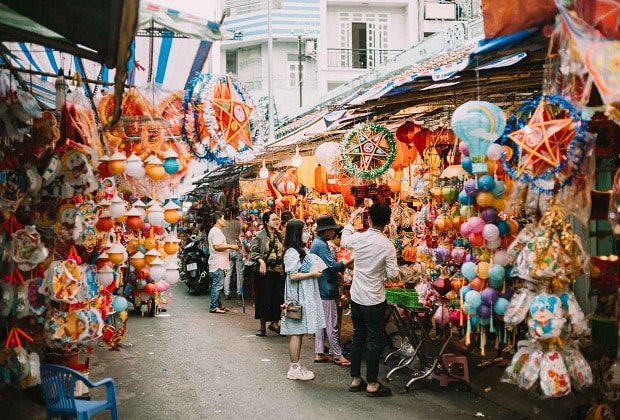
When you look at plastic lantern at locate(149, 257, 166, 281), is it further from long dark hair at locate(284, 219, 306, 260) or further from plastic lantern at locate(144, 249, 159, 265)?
long dark hair at locate(284, 219, 306, 260)

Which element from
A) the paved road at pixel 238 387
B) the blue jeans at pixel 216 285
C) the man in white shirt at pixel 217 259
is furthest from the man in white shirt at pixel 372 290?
the blue jeans at pixel 216 285

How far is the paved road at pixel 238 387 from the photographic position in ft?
22.6

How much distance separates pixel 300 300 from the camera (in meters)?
8.28

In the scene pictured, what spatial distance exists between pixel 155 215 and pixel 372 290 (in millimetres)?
2587

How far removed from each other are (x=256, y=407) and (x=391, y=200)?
4056 mm

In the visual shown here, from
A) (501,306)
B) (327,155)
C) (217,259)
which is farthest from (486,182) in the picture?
(217,259)

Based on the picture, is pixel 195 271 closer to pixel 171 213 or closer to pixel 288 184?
pixel 288 184

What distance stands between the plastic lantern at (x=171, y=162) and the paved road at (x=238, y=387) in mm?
2474

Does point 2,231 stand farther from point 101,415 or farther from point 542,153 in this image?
point 542,153

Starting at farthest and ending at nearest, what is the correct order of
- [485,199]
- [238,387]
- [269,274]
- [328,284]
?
[269,274] → [328,284] → [238,387] → [485,199]

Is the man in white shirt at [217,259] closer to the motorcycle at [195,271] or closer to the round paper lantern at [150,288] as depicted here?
the motorcycle at [195,271]

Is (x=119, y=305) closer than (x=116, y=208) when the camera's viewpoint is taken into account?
No

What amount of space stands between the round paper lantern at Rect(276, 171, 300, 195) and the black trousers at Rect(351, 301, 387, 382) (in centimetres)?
488

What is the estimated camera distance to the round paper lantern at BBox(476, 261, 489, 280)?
5.68 m
